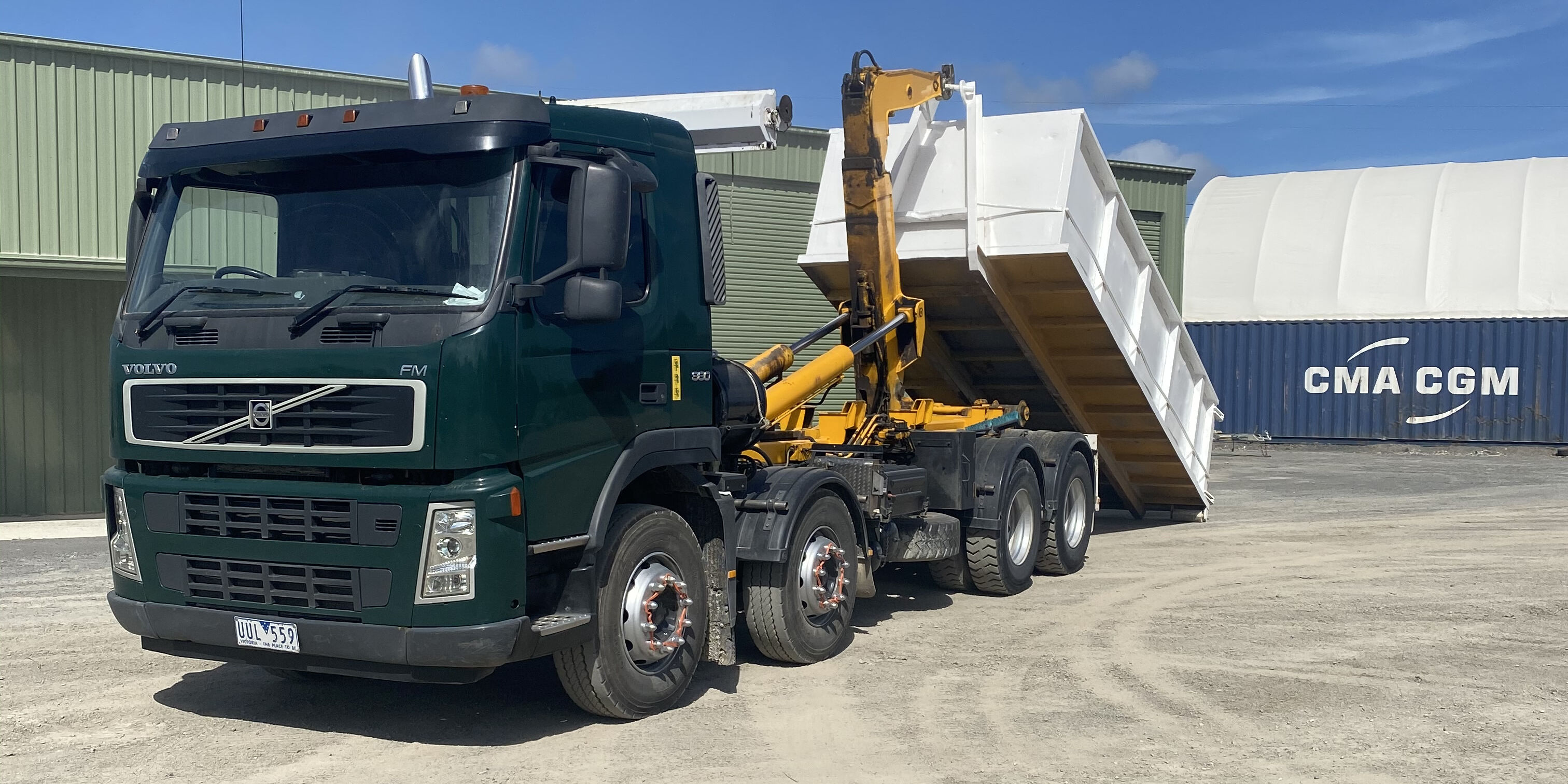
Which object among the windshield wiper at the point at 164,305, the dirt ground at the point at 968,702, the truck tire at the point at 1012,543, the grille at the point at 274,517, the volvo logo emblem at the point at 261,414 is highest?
the windshield wiper at the point at 164,305

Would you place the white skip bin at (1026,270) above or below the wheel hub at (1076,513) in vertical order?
above

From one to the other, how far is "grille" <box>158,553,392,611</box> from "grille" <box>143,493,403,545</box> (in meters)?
0.12

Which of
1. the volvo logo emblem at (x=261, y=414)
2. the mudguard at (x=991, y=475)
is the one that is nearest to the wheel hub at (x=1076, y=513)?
the mudguard at (x=991, y=475)

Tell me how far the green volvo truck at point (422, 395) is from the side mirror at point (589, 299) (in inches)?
0.4

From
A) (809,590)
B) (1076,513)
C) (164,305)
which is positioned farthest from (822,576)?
(1076,513)

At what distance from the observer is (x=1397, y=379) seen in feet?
94.2

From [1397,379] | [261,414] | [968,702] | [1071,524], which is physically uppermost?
[261,414]

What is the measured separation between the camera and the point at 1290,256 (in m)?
31.9

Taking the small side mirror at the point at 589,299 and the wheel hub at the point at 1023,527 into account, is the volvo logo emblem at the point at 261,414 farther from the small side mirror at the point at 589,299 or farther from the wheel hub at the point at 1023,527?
the wheel hub at the point at 1023,527

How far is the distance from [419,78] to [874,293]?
453cm

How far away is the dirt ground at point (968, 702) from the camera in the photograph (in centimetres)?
566

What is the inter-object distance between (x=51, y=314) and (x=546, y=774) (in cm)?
1172

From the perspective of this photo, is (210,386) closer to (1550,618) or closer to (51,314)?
(1550,618)

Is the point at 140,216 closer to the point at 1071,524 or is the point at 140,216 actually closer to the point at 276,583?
the point at 276,583
